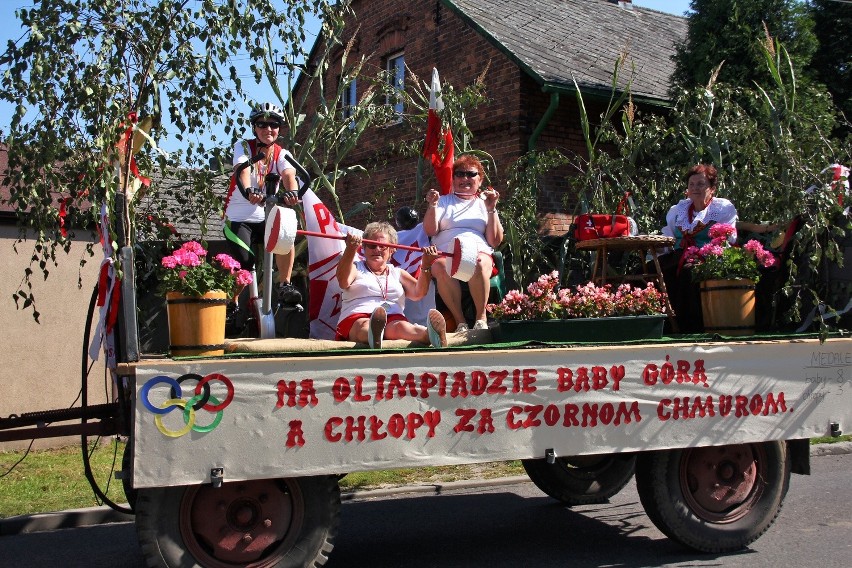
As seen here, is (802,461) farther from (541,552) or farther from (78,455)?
(78,455)

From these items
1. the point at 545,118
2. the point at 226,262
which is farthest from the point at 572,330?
the point at 545,118

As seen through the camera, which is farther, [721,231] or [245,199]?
[245,199]

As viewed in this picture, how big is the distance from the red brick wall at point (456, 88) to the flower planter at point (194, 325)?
22.2 feet

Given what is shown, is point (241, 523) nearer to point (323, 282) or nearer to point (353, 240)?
point (353, 240)

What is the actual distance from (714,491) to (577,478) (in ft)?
4.14

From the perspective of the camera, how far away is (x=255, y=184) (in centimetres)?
595

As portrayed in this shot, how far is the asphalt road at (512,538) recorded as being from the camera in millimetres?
5031

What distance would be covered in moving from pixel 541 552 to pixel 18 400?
6035mm

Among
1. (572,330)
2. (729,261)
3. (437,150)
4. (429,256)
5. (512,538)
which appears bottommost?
(512,538)

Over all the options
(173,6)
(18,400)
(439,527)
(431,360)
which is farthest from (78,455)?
(431,360)

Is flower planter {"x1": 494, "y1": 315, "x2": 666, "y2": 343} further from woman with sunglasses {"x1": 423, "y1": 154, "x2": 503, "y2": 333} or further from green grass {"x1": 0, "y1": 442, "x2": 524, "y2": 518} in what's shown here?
green grass {"x1": 0, "y1": 442, "x2": 524, "y2": 518}

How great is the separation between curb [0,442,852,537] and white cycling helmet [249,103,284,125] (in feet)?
8.85

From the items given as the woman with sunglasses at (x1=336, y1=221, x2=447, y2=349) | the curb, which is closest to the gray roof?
the curb

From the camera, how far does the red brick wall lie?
41.6ft
